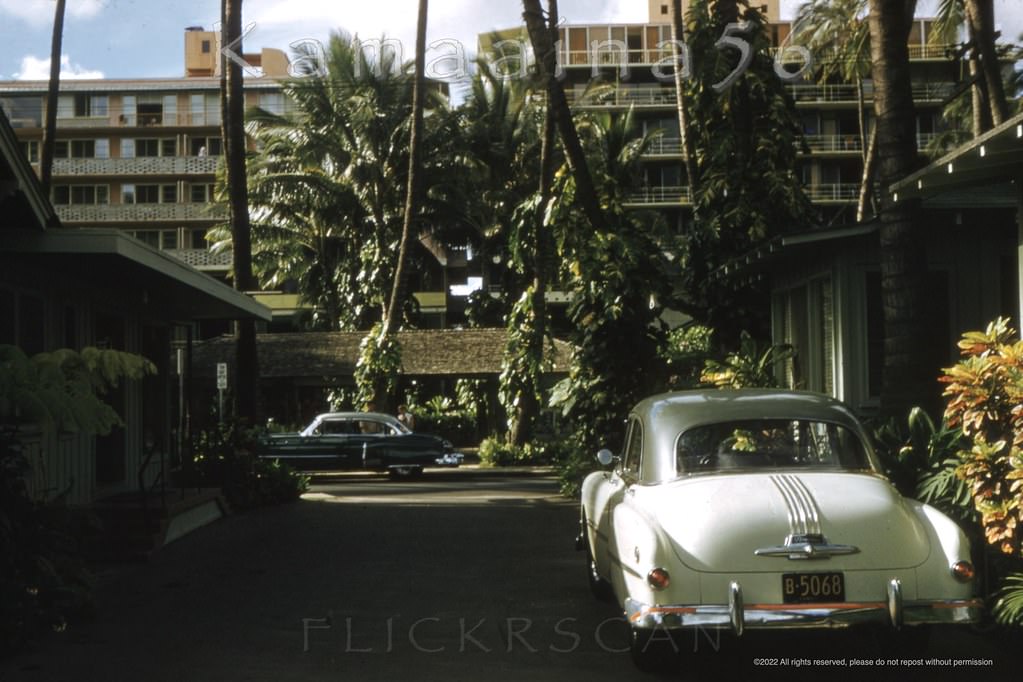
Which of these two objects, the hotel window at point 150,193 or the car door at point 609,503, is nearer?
the car door at point 609,503

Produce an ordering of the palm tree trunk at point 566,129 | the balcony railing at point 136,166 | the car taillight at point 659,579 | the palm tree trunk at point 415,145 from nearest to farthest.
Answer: the car taillight at point 659,579 < the palm tree trunk at point 566,129 < the palm tree trunk at point 415,145 < the balcony railing at point 136,166

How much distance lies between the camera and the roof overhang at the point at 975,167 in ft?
31.7

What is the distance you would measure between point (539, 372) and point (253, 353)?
1195 cm

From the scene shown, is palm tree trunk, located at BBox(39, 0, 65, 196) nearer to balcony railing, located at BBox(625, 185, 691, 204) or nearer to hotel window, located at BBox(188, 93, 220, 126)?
balcony railing, located at BBox(625, 185, 691, 204)

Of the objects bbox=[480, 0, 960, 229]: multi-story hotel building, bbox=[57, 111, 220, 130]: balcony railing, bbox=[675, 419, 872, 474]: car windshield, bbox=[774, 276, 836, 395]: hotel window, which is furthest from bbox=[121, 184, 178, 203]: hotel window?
bbox=[675, 419, 872, 474]: car windshield

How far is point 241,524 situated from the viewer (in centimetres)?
1828

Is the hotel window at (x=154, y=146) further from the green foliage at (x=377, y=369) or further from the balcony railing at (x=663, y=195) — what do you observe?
the green foliage at (x=377, y=369)

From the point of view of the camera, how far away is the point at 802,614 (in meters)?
7.34

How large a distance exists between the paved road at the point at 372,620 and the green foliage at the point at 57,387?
1513mm

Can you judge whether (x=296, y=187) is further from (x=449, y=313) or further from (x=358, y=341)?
(x=449, y=313)

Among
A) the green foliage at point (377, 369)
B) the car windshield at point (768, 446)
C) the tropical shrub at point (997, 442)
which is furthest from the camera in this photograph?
the green foliage at point (377, 369)

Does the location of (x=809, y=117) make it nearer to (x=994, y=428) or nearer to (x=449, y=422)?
(x=449, y=422)

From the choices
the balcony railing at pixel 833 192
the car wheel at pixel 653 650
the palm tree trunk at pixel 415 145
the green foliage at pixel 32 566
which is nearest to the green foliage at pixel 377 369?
the palm tree trunk at pixel 415 145

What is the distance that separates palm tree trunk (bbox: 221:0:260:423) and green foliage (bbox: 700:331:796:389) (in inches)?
336
